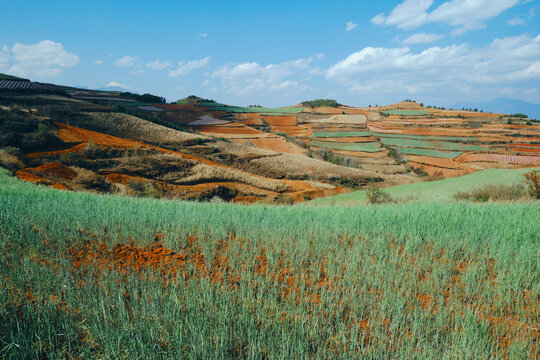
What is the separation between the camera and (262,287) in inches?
118

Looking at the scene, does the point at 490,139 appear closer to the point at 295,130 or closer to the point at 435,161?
the point at 435,161

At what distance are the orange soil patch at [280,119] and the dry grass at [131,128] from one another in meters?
38.5

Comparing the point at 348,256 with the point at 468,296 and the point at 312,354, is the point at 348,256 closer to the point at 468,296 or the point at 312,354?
the point at 468,296

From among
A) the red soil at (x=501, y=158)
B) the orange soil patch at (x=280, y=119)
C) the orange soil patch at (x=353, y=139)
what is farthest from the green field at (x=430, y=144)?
the orange soil patch at (x=280, y=119)

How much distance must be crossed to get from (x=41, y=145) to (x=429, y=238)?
29.3 m

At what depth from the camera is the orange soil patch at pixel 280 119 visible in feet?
245

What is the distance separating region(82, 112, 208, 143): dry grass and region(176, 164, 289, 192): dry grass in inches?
428

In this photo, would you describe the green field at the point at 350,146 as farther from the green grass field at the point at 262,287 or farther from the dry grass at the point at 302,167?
the green grass field at the point at 262,287

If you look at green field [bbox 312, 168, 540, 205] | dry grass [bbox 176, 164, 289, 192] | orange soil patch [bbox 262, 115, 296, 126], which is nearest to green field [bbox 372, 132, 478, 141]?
orange soil patch [bbox 262, 115, 296, 126]

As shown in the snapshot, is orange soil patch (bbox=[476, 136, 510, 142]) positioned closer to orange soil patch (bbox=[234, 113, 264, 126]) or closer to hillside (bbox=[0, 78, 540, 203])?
hillside (bbox=[0, 78, 540, 203])

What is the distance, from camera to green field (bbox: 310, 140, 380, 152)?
179ft

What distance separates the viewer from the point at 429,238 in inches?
198

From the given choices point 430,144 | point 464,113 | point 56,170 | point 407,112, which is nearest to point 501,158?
point 430,144

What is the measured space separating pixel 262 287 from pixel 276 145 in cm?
4743
